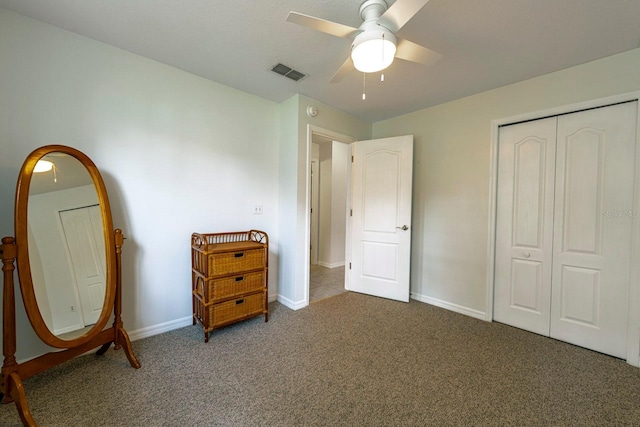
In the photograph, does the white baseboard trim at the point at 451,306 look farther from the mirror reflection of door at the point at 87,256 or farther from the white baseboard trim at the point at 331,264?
the mirror reflection of door at the point at 87,256

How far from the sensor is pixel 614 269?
6.53 feet

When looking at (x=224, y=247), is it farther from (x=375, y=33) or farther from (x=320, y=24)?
(x=375, y=33)

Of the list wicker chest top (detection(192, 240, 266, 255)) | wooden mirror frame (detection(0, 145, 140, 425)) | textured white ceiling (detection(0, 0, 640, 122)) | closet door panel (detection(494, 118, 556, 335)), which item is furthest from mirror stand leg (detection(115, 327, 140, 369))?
closet door panel (detection(494, 118, 556, 335))

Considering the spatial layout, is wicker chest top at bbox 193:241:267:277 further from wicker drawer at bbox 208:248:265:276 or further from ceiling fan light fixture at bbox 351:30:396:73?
ceiling fan light fixture at bbox 351:30:396:73

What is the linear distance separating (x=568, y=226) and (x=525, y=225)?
11.6 inches

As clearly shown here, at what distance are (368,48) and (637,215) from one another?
239 centimetres

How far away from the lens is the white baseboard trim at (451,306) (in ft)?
8.71

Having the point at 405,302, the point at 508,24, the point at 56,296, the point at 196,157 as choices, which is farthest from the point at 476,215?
the point at 56,296

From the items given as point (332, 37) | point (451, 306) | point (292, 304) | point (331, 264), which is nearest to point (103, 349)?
point (292, 304)

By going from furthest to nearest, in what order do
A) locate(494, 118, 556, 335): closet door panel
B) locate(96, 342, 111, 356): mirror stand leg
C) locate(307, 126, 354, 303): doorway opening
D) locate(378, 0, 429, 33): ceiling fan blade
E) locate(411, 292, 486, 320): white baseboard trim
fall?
locate(307, 126, 354, 303): doorway opening, locate(411, 292, 486, 320): white baseboard trim, locate(494, 118, 556, 335): closet door panel, locate(96, 342, 111, 356): mirror stand leg, locate(378, 0, 429, 33): ceiling fan blade

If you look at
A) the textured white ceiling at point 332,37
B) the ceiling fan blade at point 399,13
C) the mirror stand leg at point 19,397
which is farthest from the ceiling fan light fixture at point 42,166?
the ceiling fan blade at point 399,13

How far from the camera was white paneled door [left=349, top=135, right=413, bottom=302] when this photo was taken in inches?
120

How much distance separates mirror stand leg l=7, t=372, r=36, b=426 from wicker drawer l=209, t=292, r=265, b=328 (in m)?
1.03

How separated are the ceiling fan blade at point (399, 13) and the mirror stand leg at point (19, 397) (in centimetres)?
266
